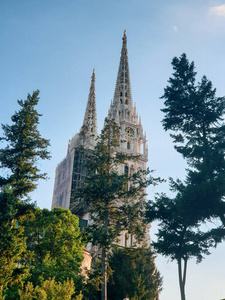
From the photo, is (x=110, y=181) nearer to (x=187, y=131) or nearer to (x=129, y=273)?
(x=187, y=131)

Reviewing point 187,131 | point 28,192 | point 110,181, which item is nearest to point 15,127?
point 28,192

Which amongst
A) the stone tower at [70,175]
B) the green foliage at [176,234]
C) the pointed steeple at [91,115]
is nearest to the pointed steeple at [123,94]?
the pointed steeple at [91,115]

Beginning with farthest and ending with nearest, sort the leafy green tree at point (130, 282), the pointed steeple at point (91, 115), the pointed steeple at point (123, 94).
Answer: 1. the pointed steeple at point (91, 115)
2. the pointed steeple at point (123, 94)
3. the leafy green tree at point (130, 282)

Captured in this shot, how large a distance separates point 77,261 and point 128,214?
7.72m

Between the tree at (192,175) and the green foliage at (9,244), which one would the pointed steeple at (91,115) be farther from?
the green foliage at (9,244)

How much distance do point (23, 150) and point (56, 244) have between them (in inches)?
359

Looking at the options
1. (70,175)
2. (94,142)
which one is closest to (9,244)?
(70,175)

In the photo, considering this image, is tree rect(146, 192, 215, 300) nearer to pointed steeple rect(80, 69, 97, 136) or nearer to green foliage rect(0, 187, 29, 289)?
green foliage rect(0, 187, 29, 289)

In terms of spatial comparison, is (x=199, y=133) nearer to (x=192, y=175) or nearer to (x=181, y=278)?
(x=192, y=175)

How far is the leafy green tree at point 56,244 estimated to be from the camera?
24250 millimetres

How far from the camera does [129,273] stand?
30203mm

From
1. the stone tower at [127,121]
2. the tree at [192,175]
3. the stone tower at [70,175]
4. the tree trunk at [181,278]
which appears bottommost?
the tree trunk at [181,278]

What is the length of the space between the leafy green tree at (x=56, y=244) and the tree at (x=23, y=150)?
5.29m

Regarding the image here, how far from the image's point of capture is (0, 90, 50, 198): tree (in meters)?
19.2
